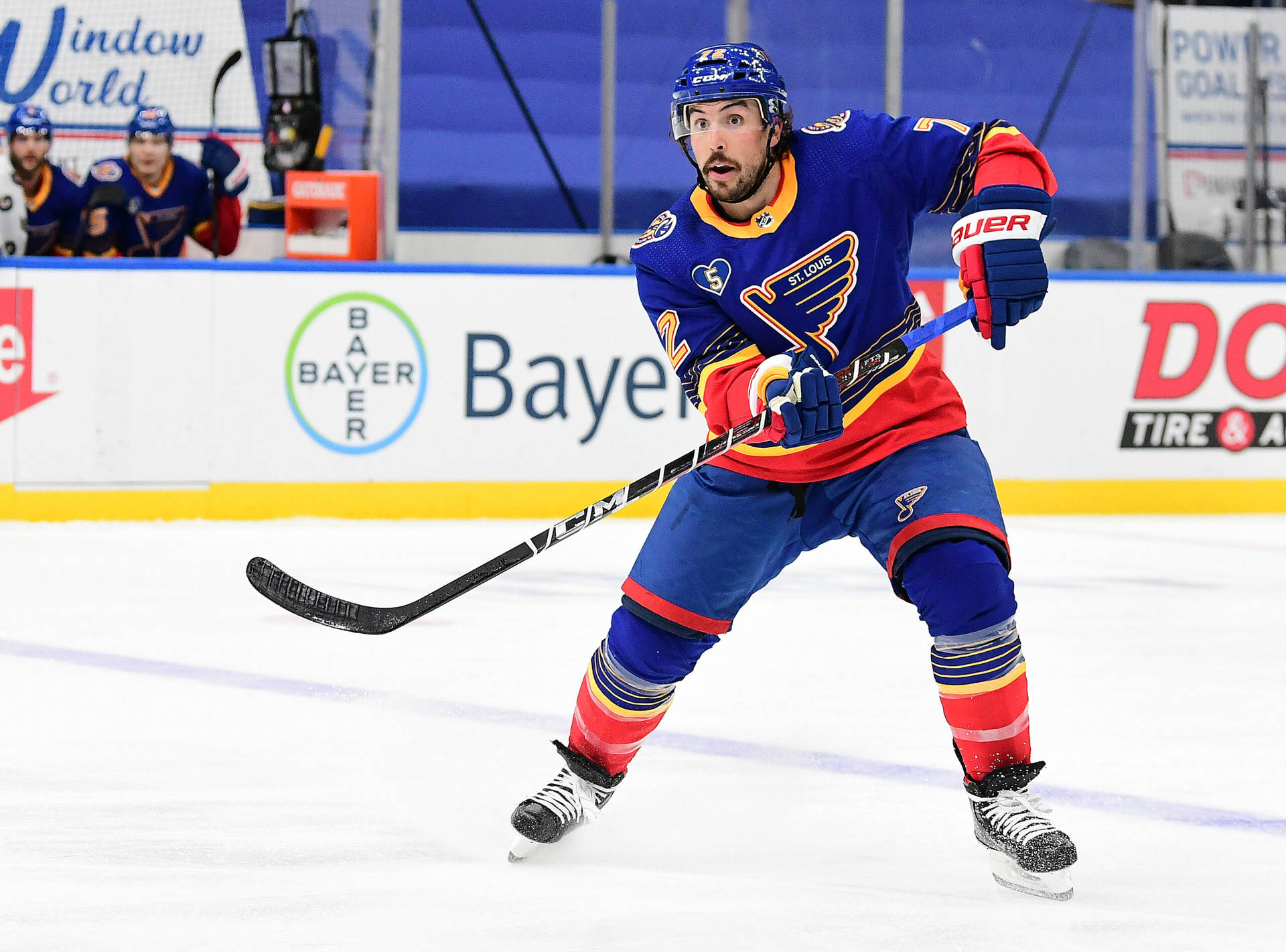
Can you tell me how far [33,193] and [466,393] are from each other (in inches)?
76.1

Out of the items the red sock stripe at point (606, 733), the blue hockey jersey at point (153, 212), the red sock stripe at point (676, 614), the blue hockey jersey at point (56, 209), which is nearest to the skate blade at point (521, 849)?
the red sock stripe at point (606, 733)

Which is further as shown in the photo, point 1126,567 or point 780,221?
point 1126,567

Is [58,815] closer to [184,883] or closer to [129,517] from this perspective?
[184,883]

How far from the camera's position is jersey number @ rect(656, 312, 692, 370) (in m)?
2.15

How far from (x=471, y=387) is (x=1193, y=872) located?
4.00 meters

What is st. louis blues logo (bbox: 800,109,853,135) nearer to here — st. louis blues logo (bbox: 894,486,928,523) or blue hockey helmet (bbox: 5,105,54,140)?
st. louis blues logo (bbox: 894,486,928,523)

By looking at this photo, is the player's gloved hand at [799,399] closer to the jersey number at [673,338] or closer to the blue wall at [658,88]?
the jersey number at [673,338]

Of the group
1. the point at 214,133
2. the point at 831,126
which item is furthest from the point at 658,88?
the point at 831,126

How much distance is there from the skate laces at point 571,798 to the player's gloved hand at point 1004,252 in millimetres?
767

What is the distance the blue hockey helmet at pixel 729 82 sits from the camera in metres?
2.06

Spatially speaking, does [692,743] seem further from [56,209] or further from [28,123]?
[28,123]

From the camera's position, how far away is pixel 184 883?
189 centimetres

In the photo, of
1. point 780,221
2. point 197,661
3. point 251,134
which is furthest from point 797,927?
point 251,134

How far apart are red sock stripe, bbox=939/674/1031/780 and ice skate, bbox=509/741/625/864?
469 millimetres
